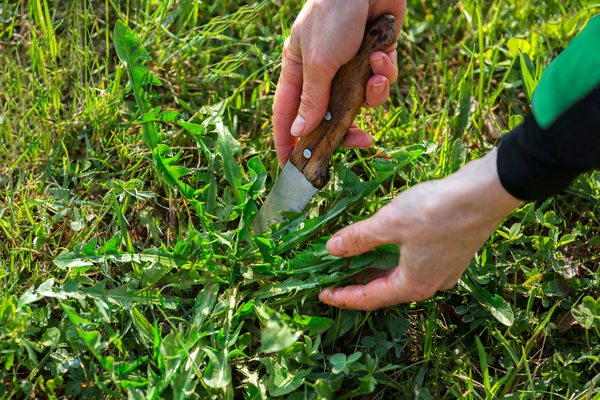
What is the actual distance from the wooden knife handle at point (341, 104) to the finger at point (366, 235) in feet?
1.21

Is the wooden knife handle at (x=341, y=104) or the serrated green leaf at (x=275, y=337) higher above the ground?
the wooden knife handle at (x=341, y=104)

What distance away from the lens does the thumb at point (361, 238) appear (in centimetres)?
156

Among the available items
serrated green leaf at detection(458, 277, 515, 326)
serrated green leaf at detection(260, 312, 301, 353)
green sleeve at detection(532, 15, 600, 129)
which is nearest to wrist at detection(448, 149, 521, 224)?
green sleeve at detection(532, 15, 600, 129)

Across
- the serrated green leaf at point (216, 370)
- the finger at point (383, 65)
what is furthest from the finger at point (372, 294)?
the finger at point (383, 65)

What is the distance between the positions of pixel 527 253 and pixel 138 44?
7.00ft

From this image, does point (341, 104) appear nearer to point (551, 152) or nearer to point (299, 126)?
point (299, 126)

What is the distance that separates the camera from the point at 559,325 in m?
2.01

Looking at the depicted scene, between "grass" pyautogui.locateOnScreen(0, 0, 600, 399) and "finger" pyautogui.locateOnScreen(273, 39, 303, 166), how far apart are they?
0.14m

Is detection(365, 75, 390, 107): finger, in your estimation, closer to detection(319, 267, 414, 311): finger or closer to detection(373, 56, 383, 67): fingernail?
detection(373, 56, 383, 67): fingernail

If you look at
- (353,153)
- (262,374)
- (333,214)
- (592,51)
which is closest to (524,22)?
(353,153)

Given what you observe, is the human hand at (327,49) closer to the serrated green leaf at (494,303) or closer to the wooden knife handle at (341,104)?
the wooden knife handle at (341,104)

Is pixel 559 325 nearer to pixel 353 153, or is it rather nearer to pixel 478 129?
pixel 478 129

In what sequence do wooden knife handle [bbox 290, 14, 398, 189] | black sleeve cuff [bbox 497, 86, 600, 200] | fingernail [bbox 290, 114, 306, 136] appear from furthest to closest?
fingernail [bbox 290, 114, 306, 136] → wooden knife handle [bbox 290, 14, 398, 189] → black sleeve cuff [bbox 497, 86, 600, 200]

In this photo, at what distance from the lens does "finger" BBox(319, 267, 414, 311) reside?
1599mm
